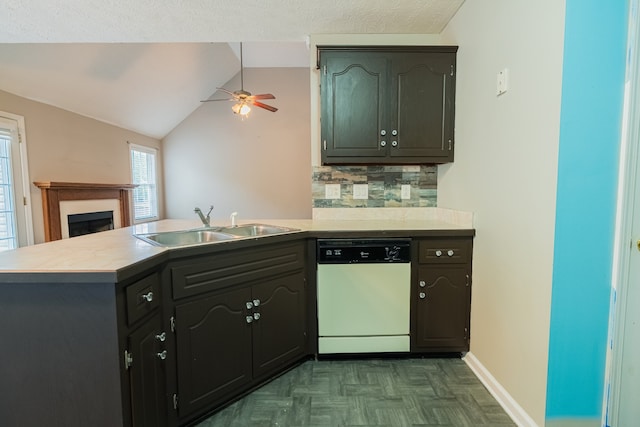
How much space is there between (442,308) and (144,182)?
5.36 meters

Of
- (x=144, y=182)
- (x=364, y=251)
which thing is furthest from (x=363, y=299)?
(x=144, y=182)

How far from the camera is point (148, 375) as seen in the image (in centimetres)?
123

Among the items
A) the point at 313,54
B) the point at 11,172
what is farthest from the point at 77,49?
the point at 313,54

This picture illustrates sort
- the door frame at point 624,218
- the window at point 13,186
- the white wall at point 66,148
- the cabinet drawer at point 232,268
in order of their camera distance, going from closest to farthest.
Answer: the door frame at point 624,218
the cabinet drawer at point 232,268
the window at point 13,186
the white wall at point 66,148

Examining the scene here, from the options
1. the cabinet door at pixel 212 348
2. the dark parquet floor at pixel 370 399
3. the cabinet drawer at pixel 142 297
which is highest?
the cabinet drawer at pixel 142 297

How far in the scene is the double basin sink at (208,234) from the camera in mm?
1801

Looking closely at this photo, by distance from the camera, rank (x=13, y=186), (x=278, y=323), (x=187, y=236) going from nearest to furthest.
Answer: (x=278, y=323) → (x=187, y=236) → (x=13, y=186)

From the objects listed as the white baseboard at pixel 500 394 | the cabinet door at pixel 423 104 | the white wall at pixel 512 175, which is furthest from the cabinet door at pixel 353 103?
the white baseboard at pixel 500 394

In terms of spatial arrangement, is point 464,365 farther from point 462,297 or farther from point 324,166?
point 324,166

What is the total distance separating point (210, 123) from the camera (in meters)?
5.66

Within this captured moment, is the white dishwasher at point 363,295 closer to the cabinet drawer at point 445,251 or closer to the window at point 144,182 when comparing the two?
the cabinet drawer at point 445,251

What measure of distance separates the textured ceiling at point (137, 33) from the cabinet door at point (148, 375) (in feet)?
6.40

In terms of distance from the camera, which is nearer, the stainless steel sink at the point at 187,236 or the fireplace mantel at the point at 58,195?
the stainless steel sink at the point at 187,236

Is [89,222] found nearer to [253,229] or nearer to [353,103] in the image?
[253,229]
